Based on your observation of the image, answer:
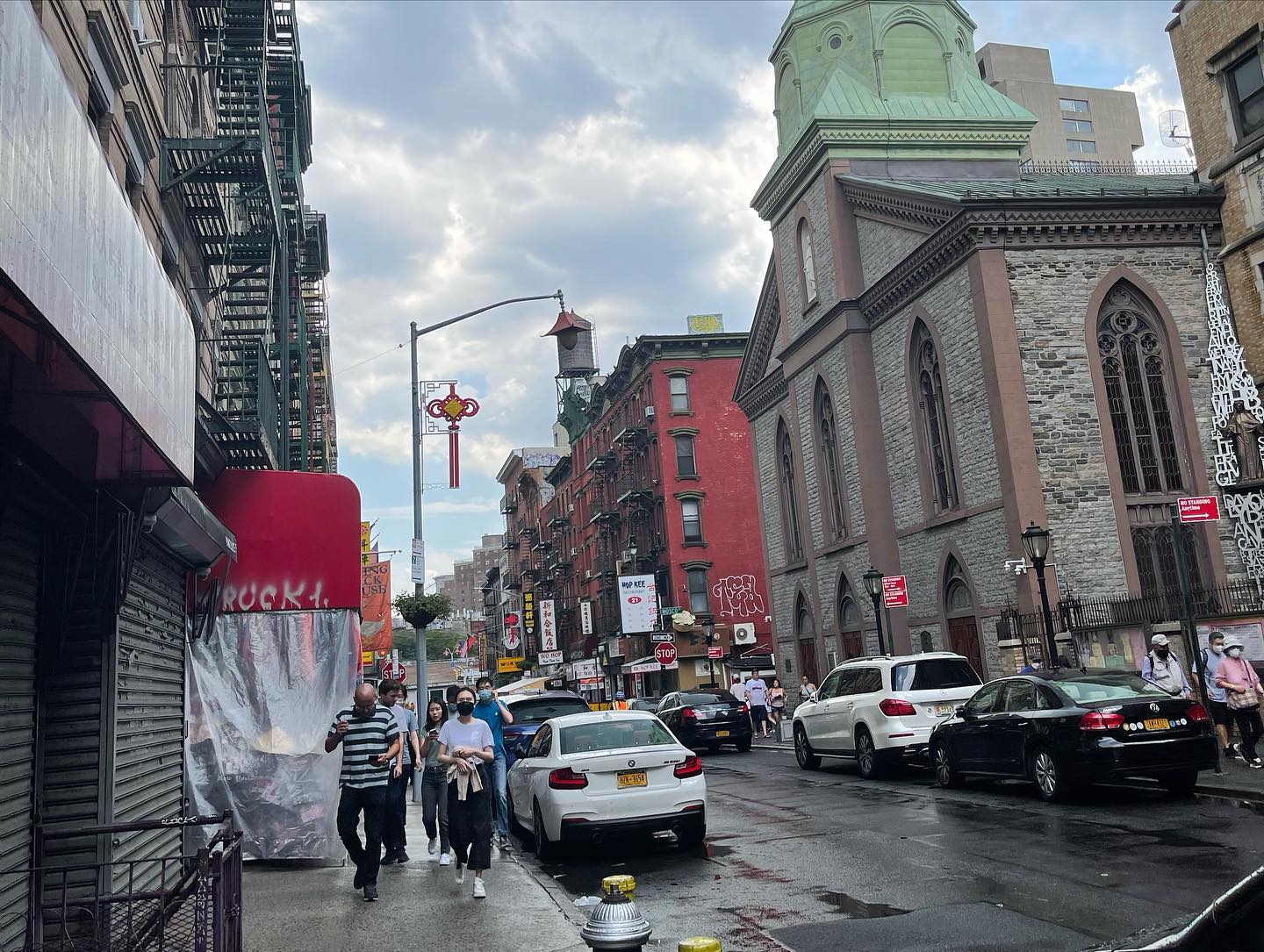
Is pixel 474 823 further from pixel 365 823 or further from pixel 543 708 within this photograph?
pixel 543 708

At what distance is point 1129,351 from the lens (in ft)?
92.9

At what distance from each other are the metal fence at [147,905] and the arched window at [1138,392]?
25.2 m

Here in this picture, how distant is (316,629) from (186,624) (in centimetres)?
143

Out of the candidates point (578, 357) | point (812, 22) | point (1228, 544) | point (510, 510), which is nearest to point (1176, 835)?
point (1228, 544)

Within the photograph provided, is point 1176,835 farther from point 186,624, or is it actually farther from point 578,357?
point 578,357

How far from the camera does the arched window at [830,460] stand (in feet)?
120

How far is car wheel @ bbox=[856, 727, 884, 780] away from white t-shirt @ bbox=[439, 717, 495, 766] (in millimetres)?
8878

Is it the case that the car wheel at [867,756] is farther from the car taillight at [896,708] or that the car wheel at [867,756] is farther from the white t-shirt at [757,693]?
the white t-shirt at [757,693]

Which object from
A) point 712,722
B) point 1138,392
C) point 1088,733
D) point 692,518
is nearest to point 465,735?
point 1088,733

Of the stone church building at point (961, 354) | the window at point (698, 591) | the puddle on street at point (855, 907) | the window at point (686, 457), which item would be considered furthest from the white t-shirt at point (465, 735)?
the window at point (686, 457)

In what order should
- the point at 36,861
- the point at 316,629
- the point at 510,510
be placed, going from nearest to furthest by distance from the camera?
the point at 36,861 → the point at 316,629 → the point at 510,510

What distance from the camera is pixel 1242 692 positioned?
14750mm

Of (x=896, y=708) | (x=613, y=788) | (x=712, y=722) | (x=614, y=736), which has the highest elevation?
(x=614, y=736)

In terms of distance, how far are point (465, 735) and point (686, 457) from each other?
46.4m
